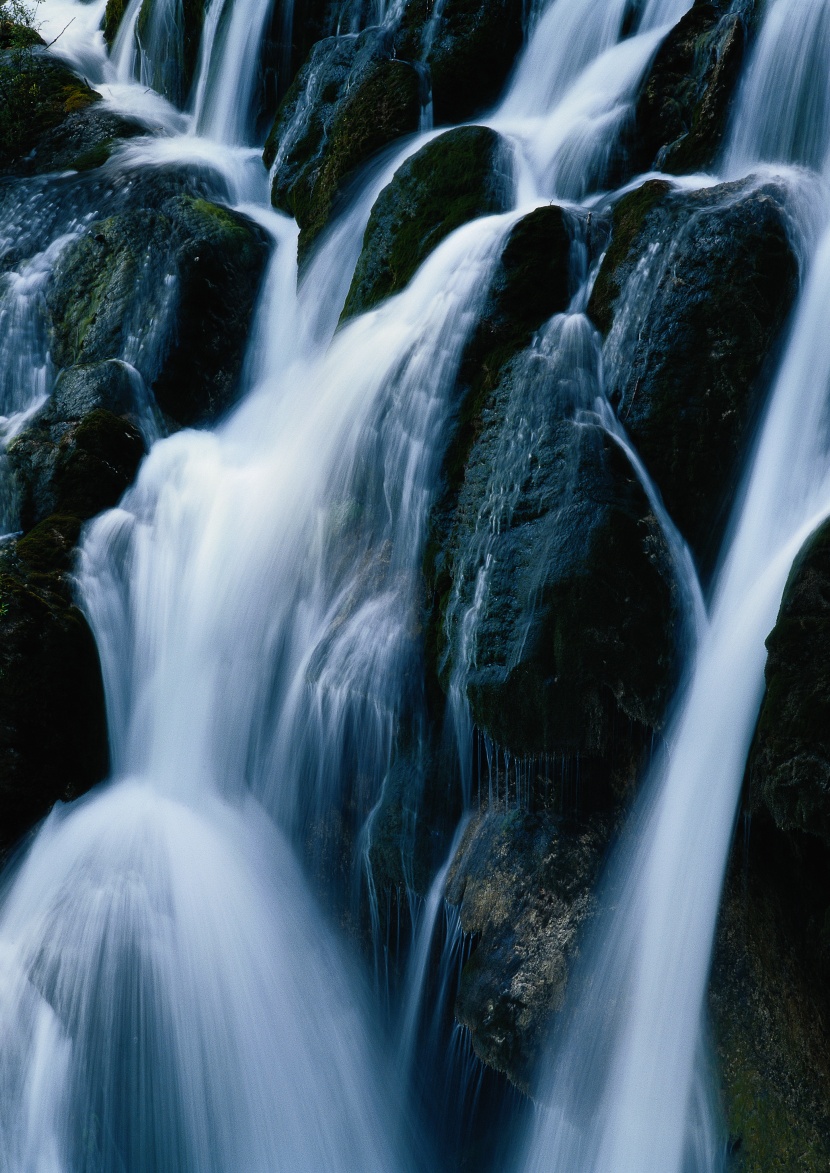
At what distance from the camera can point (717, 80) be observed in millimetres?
6543

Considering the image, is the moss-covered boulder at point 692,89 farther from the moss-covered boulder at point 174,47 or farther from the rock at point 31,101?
the moss-covered boulder at point 174,47

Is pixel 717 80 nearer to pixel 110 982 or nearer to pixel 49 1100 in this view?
pixel 110 982

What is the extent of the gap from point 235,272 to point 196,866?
556cm

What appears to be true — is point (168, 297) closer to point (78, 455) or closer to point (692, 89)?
point (78, 455)

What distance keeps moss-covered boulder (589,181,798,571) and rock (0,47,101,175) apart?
8.12m

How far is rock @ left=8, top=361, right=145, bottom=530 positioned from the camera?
7.20m

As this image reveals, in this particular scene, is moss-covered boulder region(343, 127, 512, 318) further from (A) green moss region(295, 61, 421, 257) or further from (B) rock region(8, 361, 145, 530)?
(B) rock region(8, 361, 145, 530)

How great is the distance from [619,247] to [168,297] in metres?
4.40

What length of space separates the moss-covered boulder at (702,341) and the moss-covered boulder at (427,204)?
1.92 m

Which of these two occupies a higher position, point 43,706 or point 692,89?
point 692,89

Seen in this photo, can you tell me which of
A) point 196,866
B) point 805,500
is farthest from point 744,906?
point 196,866

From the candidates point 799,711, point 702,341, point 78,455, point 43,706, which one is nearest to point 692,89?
point 702,341

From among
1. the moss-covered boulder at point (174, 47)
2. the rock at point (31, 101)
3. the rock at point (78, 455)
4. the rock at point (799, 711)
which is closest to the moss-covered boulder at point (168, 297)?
the rock at point (78, 455)

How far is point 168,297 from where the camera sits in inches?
339
